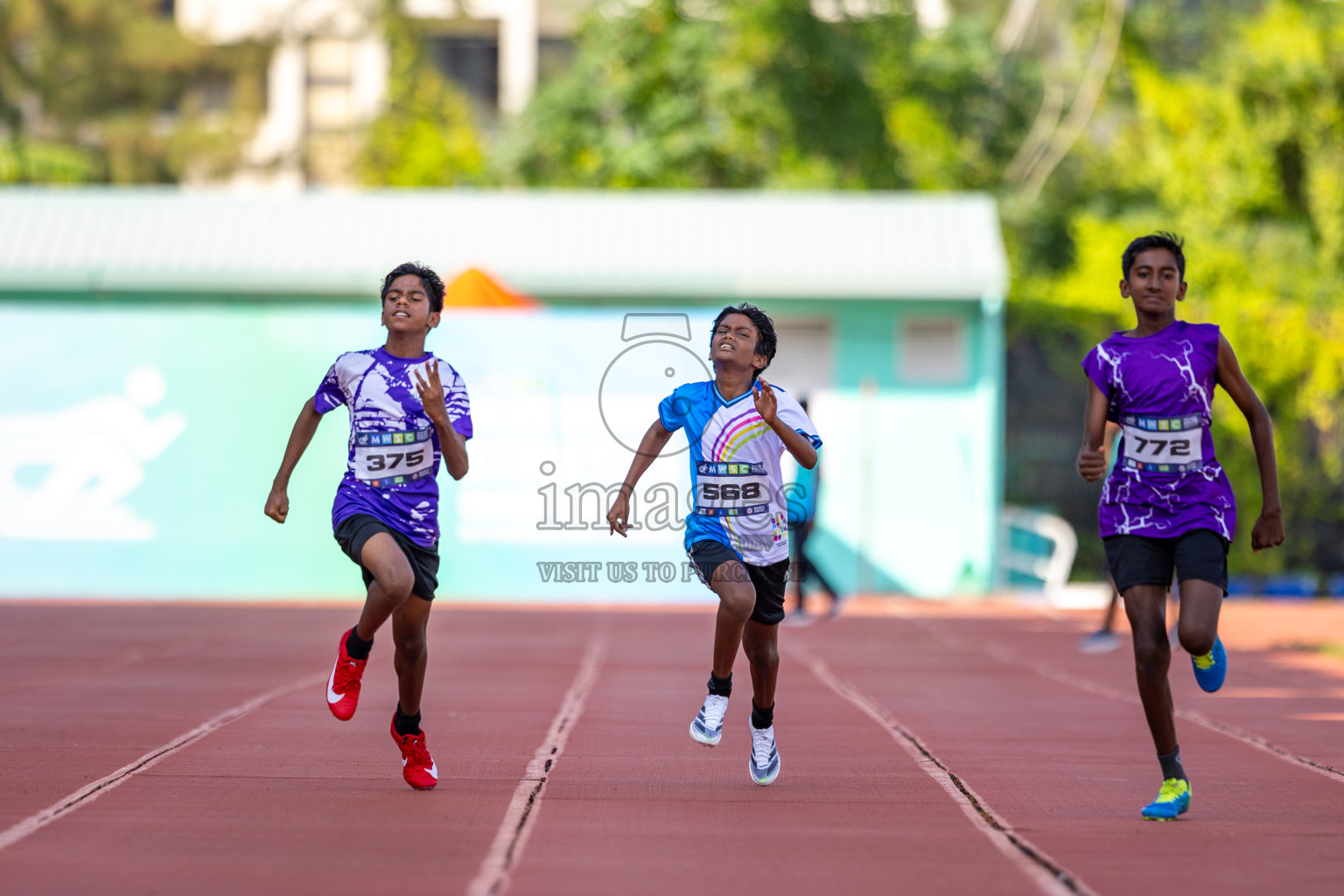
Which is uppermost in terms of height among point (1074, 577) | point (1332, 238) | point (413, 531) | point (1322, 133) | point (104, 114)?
point (104, 114)

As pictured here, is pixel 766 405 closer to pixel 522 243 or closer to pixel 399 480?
pixel 399 480

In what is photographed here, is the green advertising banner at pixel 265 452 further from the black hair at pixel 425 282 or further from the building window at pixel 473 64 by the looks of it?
the building window at pixel 473 64

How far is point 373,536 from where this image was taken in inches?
245

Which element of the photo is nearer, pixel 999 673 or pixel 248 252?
pixel 999 673

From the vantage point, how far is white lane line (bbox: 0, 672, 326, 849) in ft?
18.3

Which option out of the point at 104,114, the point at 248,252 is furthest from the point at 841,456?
the point at 104,114

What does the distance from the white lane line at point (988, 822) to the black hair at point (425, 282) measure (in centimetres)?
280

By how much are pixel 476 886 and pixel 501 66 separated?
50573 millimetres

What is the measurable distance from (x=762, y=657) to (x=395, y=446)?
5.53ft

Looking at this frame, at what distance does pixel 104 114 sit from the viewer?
4091cm

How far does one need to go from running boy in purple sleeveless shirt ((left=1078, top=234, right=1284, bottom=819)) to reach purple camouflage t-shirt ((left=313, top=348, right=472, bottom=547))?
244 centimetres

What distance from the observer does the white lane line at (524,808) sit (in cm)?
494

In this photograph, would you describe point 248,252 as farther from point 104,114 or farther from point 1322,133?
point 104,114

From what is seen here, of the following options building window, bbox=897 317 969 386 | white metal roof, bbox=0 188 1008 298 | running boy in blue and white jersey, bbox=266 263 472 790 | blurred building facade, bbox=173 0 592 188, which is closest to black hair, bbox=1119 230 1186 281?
running boy in blue and white jersey, bbox=266 263 472 790
